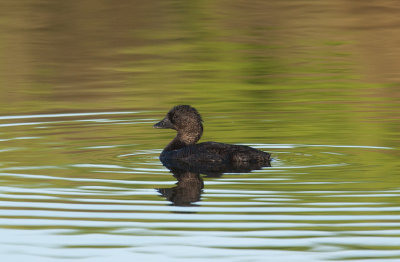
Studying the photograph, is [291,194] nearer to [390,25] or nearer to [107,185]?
[107,185]

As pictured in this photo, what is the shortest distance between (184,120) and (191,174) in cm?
161

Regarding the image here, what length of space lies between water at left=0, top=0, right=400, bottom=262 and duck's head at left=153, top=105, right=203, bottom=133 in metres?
0.39

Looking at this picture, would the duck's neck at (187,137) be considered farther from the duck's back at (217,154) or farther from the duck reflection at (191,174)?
the duck reflection at (191,174)

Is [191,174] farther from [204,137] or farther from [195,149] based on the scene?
[204,137]

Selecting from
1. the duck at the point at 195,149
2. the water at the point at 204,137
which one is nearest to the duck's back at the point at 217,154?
the duck at the point at 195,149

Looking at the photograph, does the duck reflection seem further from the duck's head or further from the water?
the duck's head

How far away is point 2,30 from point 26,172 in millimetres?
15895

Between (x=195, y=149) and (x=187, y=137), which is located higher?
(x=187, y=137)

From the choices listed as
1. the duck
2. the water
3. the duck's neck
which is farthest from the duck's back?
the duck's neck

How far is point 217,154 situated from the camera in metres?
11.1

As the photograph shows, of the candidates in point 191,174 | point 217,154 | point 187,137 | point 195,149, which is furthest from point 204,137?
point 191,174

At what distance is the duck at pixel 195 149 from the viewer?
10844 mm

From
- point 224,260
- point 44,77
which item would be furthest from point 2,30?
point 224,260

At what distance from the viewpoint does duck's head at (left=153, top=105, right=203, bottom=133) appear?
12.2 m
